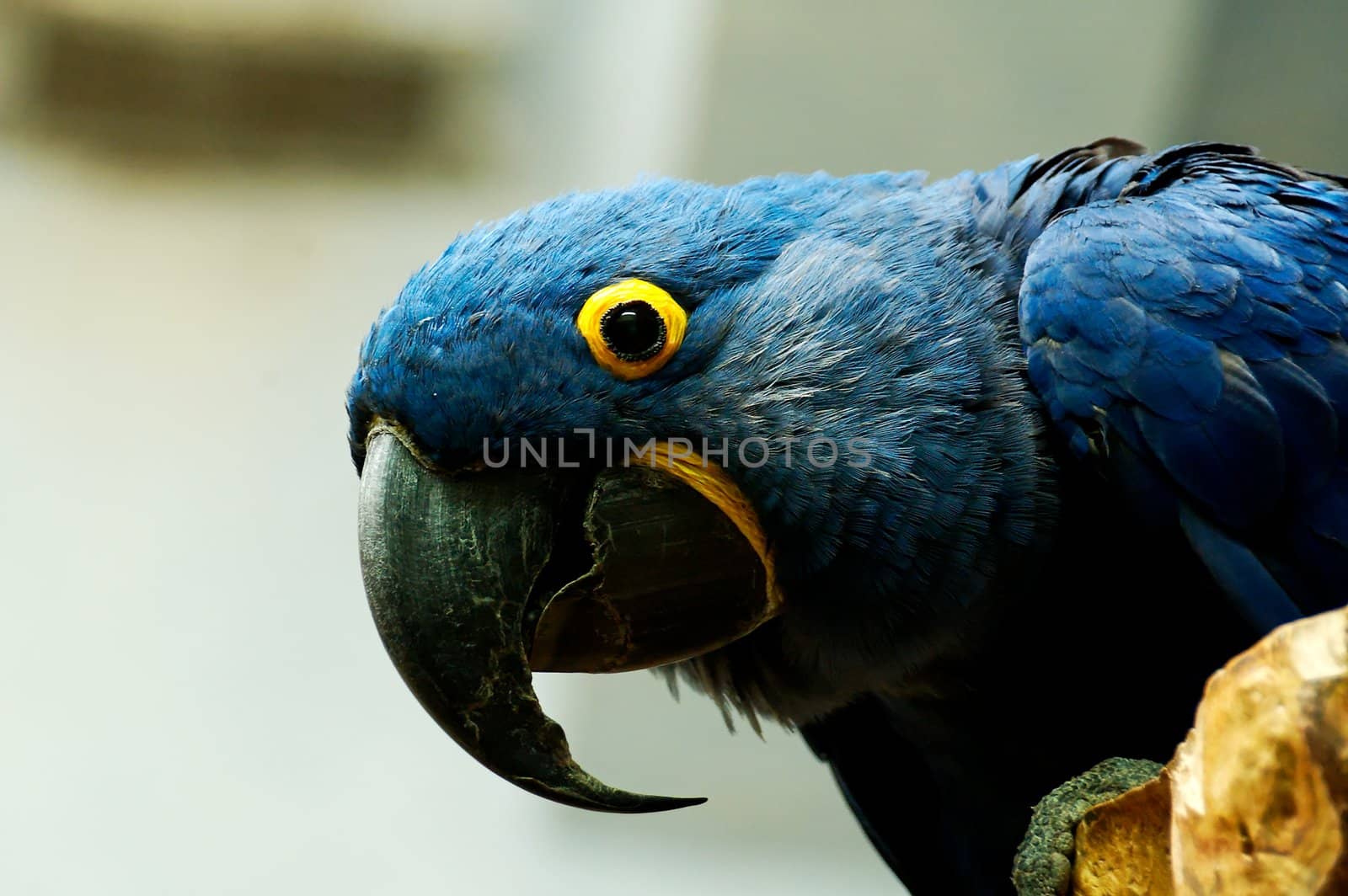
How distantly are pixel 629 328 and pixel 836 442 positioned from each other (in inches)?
9.4

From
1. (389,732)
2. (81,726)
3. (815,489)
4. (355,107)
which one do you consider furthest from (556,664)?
(355,107)

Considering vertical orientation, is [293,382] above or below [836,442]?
below

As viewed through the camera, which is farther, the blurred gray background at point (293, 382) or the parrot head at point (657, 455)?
the blurred gray background at point (293, 382)

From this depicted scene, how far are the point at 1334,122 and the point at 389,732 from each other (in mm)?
2615

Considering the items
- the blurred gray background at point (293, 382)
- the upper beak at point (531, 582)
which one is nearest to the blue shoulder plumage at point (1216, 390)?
the upper beak at point (531, 582)

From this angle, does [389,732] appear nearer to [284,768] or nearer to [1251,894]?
[284,768]

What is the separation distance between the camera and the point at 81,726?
276cm

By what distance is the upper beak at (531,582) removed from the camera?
111cm

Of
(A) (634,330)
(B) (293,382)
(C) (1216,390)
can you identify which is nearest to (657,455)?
(A) (634,330)

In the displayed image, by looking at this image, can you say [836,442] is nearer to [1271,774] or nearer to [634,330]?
[634,330]

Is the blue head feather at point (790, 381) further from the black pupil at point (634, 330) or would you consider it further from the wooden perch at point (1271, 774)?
the wooden perch at point (1271, 774)

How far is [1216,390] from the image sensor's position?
1188mm

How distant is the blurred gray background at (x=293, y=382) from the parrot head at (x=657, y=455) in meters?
1.23

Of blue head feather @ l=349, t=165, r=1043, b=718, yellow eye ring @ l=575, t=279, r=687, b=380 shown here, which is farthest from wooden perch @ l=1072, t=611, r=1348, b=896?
yellow eye ring @ l=575, t=279, r=687, b=380
